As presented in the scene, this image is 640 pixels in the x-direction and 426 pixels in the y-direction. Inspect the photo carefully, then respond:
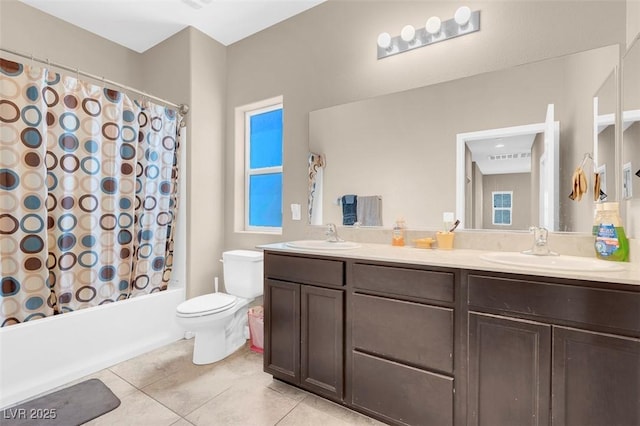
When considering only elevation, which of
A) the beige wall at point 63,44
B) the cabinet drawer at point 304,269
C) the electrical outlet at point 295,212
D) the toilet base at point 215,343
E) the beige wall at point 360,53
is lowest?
the toilet base at point 215,343

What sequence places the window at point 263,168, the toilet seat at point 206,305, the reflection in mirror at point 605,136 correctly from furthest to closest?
the window at point 263,168 < the toilet seat at point 206,305 < the reflection in mirror at point 605,136

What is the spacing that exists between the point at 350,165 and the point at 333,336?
3.89 feet

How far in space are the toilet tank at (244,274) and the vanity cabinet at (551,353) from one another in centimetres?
166

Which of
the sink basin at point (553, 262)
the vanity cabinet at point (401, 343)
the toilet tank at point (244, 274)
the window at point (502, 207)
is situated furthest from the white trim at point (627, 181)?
the toilet tank at point (244, 274)

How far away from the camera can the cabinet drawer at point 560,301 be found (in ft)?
3.32

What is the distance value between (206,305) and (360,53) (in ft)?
7.07

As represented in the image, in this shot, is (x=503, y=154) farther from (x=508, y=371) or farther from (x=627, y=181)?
(x=508, y=371)

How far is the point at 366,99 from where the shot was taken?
2.13 m

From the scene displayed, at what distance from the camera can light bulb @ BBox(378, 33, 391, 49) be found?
1.99m

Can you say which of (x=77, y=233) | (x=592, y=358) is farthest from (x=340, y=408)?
(x=77, y=233)

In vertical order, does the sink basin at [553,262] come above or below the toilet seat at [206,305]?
above

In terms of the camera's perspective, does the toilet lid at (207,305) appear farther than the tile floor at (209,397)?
Yes

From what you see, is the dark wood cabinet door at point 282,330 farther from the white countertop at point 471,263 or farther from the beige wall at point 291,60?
the beige wall at point 291,60

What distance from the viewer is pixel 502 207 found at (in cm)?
171
